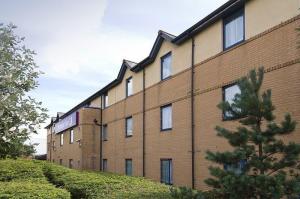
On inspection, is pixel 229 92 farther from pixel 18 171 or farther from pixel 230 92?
pixel 18 171

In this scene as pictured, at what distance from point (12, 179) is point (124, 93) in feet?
36.5

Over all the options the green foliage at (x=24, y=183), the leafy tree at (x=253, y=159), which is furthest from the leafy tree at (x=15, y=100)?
the leafy tree at (x=253, y=159)

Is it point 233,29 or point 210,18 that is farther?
point 210,18

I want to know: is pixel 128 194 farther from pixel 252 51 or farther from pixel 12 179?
pixel 12 179

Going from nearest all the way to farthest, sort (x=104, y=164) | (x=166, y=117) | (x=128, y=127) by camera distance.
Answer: (x=166, y=117) → (x=128, y=127) → (x=104, y=164)

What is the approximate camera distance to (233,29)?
612 inches

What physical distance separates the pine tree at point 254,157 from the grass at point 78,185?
2.65 meters

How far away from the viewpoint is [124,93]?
27375 millimetres

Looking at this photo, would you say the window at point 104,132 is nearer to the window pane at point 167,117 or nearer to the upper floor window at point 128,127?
the upper floor window at point 128,127

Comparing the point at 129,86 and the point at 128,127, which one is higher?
the point at 129,86

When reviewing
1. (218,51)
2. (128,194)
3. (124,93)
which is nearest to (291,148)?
(128,194)

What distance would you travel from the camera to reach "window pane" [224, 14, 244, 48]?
592 inches

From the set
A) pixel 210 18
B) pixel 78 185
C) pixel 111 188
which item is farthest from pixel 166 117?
pixel 111 188

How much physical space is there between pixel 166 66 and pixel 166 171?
4.89 metres
